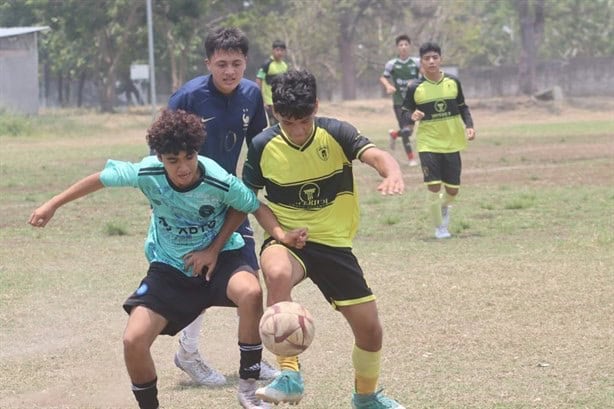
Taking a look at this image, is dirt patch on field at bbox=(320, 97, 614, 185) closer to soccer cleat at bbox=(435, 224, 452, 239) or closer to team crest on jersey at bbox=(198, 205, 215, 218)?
soccer cleat at bbox=(435, 224, 452, 239)

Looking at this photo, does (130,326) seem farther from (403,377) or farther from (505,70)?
(505,70)

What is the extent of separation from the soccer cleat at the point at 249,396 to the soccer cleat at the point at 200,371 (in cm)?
90

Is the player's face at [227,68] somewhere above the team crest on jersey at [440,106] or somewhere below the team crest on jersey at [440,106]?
above

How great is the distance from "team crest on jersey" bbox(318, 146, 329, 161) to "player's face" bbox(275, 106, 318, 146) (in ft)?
0.32

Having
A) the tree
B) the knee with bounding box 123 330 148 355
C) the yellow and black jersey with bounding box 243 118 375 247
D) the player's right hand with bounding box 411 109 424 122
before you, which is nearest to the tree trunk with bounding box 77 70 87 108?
the tree

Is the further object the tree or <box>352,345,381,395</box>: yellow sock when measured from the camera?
the tree

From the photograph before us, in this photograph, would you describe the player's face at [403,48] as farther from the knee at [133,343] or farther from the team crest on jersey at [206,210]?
the knee at [133,343]

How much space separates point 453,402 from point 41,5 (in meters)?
41.7

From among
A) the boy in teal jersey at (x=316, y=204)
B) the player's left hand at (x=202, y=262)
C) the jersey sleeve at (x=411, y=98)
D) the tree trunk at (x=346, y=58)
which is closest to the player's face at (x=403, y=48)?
the jersey sleeve at (x=411, y=98)

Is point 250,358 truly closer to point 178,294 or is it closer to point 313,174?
point 178,294

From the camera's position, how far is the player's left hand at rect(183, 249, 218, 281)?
5844 mm

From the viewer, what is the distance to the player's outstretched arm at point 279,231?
5.87 m

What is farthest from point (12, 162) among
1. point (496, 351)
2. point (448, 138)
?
point (496, 351)

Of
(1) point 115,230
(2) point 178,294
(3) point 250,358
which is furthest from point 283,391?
(1) point 115,230
